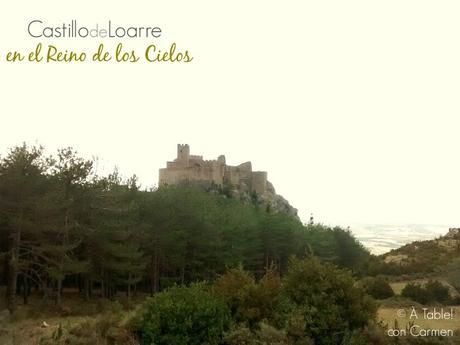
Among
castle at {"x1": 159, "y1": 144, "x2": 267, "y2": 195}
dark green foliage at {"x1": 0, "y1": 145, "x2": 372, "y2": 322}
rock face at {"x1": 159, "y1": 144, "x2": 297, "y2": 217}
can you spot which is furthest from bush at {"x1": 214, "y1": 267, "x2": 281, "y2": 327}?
castle at {"x1": 159, "y1": 144, "x2": 267, "y2": 195}

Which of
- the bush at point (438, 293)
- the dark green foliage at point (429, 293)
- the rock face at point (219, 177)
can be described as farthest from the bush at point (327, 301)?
the rock face at point (219, 177)

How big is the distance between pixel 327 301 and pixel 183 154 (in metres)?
65.1

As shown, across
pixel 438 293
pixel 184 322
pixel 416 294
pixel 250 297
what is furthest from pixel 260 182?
pixel 184 322

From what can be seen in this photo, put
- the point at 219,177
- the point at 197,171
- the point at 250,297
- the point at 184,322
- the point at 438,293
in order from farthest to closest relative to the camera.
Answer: the point at 219,177
the point at 197,171
the point at 438,293
the point at 250,297
the point at 184,322

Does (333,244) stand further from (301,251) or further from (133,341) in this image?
(133,341)

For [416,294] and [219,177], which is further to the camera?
[219,177]

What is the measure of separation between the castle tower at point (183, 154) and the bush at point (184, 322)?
6348 cm

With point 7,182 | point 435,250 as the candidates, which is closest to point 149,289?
point 7,182

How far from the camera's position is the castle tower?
7750 cm

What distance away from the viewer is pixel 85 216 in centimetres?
2803

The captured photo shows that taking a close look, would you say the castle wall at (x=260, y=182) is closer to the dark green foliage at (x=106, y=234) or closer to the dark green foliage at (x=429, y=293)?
the dark green foliage at (x=106, y=234)

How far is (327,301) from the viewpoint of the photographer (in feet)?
46.6

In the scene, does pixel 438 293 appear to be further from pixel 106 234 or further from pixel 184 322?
pixel 106 234

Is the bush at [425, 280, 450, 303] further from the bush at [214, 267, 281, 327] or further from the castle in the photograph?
the castle
